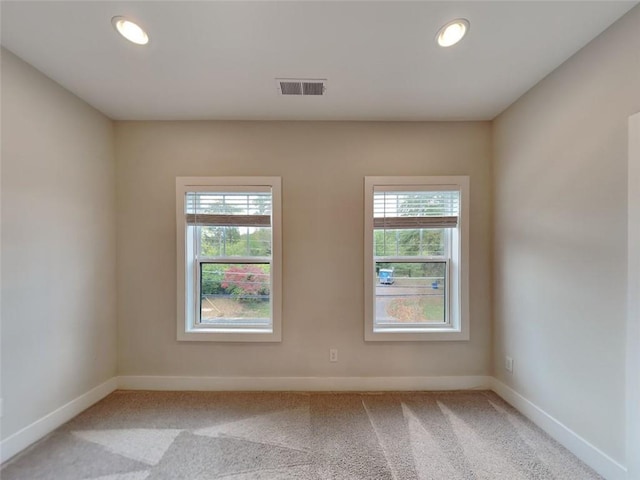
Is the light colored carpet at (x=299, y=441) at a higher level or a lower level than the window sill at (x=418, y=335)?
lower

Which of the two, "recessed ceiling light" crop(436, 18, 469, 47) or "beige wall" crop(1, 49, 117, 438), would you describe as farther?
"beige wall" crop(1, 49, 117, 438)

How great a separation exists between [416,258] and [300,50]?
1.90 meters

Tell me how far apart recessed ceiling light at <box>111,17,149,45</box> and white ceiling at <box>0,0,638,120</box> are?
0.03 metres

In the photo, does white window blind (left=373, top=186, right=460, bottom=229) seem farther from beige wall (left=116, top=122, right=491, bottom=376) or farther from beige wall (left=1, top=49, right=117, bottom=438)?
beige wall (left=1, top=49, right=117, bottom=438)

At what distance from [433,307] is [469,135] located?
164 centimetres

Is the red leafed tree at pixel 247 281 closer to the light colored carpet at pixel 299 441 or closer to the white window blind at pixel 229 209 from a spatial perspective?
the white window blind at pixel 229 209

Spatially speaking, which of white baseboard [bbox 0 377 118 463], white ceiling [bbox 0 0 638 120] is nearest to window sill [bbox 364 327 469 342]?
white ceiling [bbox 0 0 638 120]

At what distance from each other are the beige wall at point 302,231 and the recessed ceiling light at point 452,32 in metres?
0.88

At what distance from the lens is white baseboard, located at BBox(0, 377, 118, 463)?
1.59 m

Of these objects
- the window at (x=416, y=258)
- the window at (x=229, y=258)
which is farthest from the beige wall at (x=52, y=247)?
the window at (x=416, y=258)

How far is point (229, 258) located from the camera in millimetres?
2477

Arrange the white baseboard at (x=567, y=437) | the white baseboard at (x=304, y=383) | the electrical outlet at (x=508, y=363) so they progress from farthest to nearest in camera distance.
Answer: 1. the white baseboard at (x=304, y=383)
2. the electrical outlet at (x=508, y=363)
3. the white baseboard at (x=567, y=437)

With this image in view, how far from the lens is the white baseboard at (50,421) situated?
1.59 metres

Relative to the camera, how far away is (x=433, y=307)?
249 centimetres
